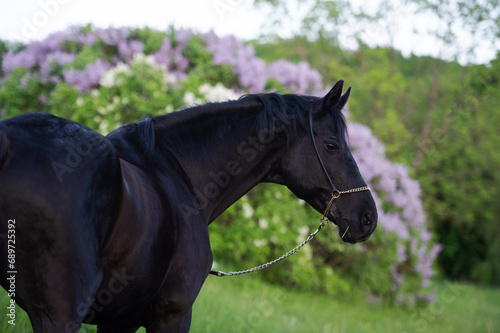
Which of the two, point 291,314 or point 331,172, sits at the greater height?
point 331,172

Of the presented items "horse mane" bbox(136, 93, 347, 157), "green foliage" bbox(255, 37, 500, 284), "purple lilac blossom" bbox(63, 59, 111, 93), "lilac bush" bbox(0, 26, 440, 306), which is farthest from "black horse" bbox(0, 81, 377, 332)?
"green foliage" bbox(255, 37, 500, 284)

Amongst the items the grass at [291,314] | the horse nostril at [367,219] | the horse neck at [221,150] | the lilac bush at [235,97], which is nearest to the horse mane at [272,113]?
the horse neck at [221,150]

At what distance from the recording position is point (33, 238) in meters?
1.59

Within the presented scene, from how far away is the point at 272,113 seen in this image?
263 cm

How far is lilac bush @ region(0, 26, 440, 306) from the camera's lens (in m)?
6.64

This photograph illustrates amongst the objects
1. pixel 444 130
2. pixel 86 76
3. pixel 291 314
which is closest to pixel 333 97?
pixel 291 314

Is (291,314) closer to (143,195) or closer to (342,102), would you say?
(342,102)

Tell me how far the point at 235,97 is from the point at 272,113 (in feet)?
14.4

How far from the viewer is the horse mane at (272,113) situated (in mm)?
2545

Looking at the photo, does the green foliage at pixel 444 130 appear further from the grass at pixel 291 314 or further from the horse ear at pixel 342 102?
the horse ear at pixel 342 102

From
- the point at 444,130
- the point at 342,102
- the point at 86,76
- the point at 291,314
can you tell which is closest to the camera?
the point at 342,102

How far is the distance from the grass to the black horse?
1.43m

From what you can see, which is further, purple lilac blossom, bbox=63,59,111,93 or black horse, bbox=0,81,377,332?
purple lilac blossom, bbox=63,59,111,93

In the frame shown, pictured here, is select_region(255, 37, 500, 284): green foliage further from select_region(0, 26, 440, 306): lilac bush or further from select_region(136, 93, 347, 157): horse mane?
select_region(136, 93, 347, 157): horse mane
